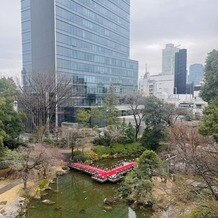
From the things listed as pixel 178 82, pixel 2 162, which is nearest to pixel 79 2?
pixel 2 162

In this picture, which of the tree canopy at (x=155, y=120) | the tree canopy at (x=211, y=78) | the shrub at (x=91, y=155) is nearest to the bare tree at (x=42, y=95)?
the shrub at (x=91, y=155)

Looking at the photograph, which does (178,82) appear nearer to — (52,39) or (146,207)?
(52,39)

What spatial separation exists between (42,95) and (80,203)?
18691 millimetres

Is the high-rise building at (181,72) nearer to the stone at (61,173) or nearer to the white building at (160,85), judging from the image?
the white building at (160,85)

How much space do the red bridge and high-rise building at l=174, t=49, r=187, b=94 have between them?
2814 inches

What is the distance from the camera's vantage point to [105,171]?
22.1 meters

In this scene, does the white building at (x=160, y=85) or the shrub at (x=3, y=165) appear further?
the white building at (x=160, y=85)

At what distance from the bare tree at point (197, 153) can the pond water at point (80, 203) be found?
4.44m

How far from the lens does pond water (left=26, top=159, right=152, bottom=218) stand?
1567 cm

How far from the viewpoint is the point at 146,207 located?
1644cm

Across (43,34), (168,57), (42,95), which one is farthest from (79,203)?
(168,57)

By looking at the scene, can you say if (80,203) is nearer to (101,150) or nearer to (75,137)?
(75,137)

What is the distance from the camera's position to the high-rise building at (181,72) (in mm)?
91188

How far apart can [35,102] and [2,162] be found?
13205 mm
